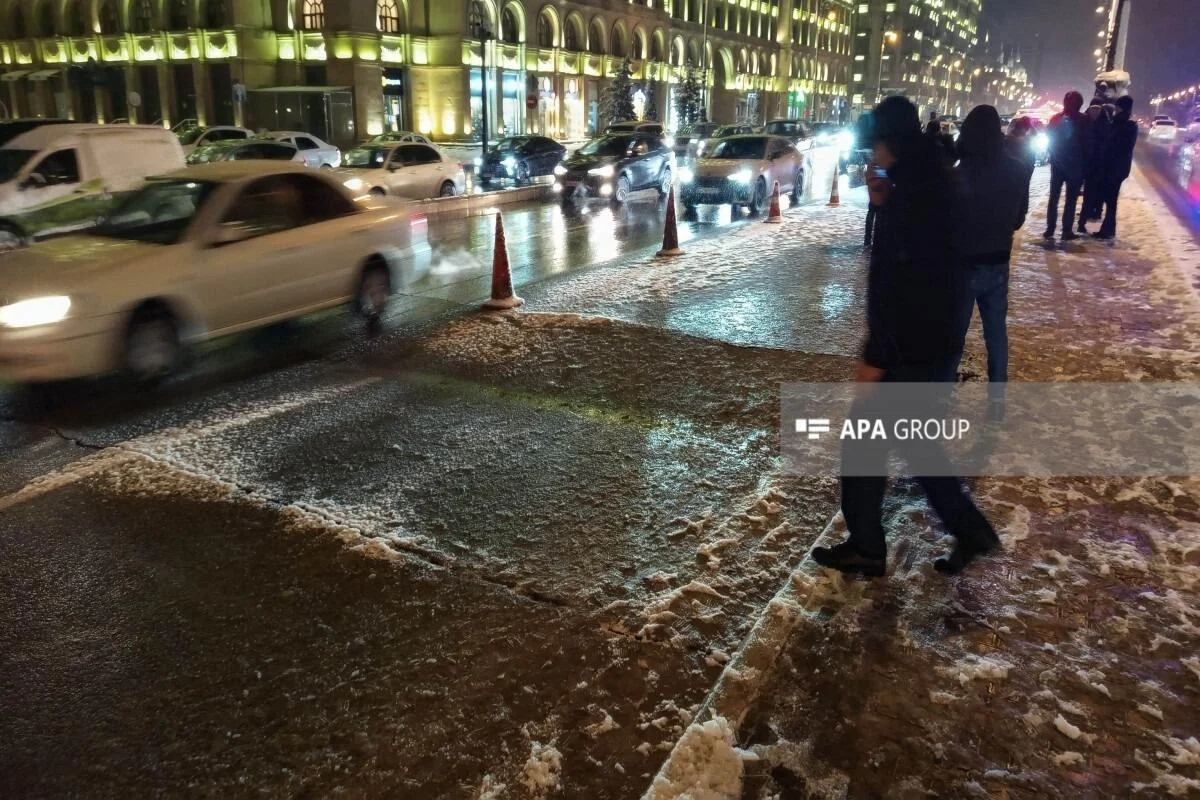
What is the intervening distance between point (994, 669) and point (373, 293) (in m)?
7.35

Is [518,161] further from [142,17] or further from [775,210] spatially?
[142,17]

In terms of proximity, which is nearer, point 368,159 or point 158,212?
point 158,212

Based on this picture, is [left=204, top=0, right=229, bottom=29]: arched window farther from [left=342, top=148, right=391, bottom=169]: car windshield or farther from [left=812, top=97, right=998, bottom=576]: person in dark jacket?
[left=812, top=97, right=998, bottom=576]: person in dark jacket

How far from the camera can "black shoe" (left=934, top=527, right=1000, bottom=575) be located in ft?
13.1

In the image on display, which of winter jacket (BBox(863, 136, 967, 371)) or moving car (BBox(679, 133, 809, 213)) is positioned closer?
winter jacket (BBox(863, 136, 967, 371))

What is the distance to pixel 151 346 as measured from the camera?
22.6 ft

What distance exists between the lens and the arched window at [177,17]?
48.8 meters

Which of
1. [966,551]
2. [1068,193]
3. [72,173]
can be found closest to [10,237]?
[72,173]

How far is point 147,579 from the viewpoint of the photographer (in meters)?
4.14

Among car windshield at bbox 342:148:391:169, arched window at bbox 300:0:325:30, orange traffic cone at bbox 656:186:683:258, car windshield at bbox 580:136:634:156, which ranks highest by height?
arched window at bbox 300:0:325:30

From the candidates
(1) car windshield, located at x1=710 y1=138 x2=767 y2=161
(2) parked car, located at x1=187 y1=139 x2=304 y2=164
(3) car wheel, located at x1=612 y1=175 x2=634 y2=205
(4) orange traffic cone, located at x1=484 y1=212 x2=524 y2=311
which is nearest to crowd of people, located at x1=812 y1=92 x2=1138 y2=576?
(4) orange traffic cone, located at x1=484 y1=212 x2=524 y2=311

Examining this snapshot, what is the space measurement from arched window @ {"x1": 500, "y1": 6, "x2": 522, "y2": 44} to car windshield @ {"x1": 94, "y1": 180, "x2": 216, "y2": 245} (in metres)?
47.5

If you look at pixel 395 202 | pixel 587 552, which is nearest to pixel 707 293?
pixel 395 202

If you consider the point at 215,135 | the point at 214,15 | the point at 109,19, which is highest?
the point at 109,19
